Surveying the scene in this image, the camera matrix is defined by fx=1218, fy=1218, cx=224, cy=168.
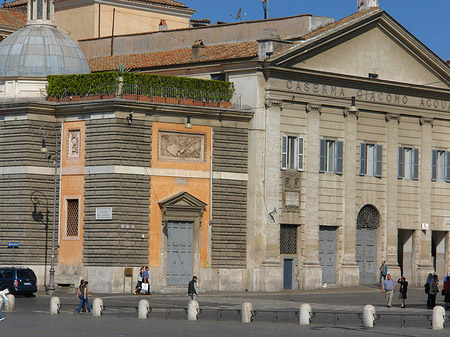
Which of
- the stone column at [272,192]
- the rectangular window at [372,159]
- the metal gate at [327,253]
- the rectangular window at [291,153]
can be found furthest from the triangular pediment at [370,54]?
A: the metal gate at [327,253]

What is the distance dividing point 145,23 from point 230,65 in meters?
20.6

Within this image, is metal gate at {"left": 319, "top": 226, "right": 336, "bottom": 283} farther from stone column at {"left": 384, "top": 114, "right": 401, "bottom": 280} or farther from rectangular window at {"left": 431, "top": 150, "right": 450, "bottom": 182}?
rectangular window at {"left": 431, "top": 150, "right": 450, "bottom": 182}

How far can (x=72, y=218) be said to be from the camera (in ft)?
193

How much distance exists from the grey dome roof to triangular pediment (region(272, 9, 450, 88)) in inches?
417

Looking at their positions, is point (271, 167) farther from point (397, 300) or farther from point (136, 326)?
point (136, 326)

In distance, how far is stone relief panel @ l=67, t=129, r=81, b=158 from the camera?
2303 inches

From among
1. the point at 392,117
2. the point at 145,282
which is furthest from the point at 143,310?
the point at 392,117

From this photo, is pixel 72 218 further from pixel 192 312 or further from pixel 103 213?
pixel 192 312

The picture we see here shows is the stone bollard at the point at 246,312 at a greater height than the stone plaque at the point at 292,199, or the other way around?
the stone plaque at the point at 292,199

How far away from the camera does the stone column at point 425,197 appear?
2680 inches

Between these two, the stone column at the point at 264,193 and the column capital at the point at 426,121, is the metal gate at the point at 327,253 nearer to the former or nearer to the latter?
the stone column at the point at 264,193

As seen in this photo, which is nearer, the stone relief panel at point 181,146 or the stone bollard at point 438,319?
the stone bollard at point 438,319

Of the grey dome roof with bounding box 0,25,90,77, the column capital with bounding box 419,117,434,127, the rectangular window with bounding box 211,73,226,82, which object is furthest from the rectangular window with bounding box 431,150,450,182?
the grey dome roof with bounding box 0,25,90,77

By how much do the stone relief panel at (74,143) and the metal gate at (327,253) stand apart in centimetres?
1374
